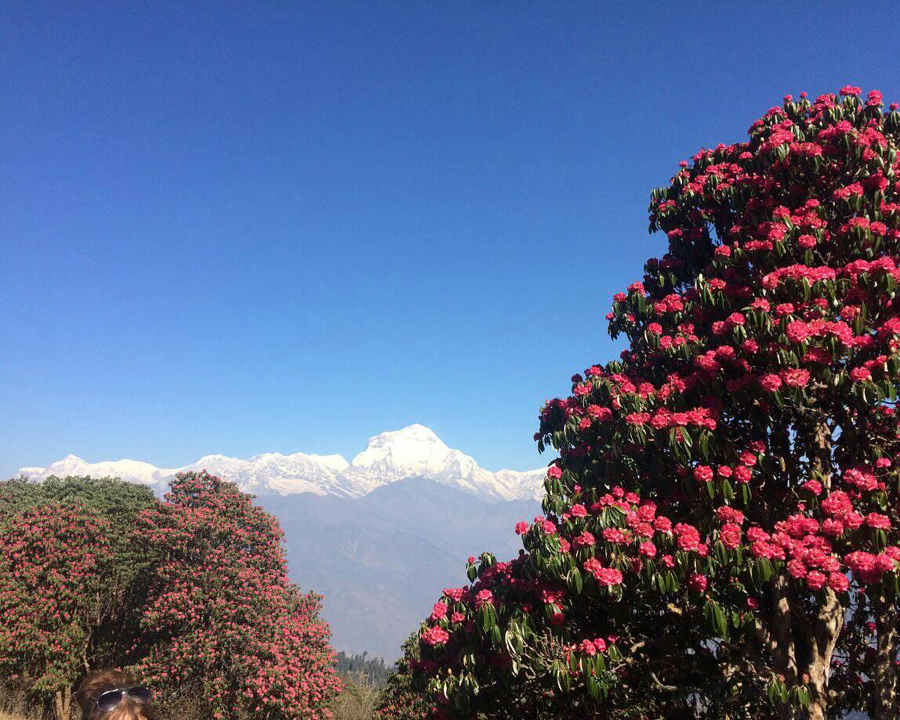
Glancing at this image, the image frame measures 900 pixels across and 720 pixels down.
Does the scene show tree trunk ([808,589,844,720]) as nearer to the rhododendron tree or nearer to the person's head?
the person's head

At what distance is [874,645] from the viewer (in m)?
7.69

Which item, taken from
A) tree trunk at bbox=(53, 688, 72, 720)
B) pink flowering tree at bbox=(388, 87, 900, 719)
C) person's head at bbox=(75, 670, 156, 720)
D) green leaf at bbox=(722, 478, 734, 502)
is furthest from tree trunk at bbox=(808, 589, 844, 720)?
tree trunk at bbox=(53, 688, 72, 720)

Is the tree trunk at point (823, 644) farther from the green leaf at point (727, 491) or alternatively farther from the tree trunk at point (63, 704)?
the tree trunk at point (63, 704)

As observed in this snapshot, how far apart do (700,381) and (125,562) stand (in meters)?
26.5

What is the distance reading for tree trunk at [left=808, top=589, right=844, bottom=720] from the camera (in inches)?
248

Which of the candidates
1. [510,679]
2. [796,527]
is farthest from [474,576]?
[796,527]

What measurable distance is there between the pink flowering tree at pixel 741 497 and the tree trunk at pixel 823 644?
24 mm

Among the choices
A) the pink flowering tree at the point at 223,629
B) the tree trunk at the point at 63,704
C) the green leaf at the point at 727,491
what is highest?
the green leaf at the point at 727,491

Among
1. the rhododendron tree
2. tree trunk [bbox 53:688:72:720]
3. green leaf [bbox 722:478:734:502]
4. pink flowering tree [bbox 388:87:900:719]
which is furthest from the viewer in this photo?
tree trunk [bbox 53:688:72:720]

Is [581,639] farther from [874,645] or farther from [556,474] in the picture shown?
[874,645]

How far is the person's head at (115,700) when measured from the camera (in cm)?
257

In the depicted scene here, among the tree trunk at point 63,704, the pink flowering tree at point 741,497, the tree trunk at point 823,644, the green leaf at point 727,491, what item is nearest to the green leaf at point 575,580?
the pink flowering tree at point 741,497

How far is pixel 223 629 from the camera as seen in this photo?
19.7 metres

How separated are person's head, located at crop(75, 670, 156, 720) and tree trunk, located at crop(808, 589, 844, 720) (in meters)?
7.01
